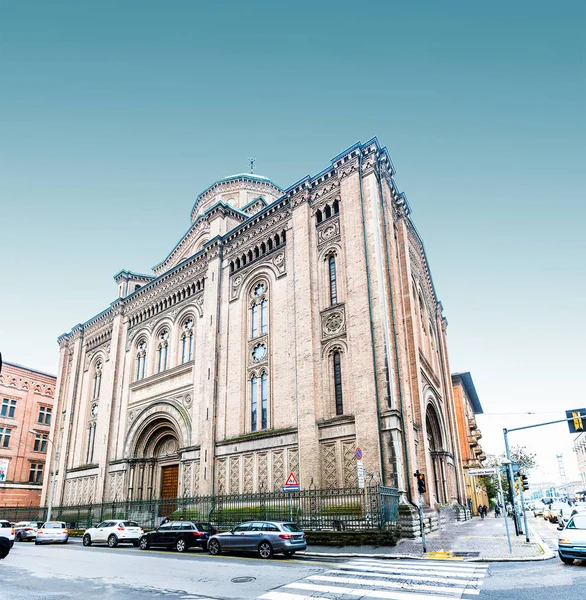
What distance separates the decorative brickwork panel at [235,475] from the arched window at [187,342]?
8.50m

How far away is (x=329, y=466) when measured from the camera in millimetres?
23094

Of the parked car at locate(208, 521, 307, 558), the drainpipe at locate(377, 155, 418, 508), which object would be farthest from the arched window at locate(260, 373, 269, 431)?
the parked car at locate(208, 521, 307, 558)

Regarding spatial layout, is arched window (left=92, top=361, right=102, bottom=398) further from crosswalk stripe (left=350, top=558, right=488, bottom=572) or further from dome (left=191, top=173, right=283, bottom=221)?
crosswalk stripe (left=350, top=558, right=488, bottom=572)

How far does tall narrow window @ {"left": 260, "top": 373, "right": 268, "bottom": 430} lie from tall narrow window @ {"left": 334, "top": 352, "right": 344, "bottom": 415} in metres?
4.78

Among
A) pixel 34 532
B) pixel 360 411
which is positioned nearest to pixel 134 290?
pixel 34 532

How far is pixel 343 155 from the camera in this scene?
90.6 feet

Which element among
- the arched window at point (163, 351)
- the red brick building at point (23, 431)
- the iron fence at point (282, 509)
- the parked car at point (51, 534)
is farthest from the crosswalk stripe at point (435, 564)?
the red brick building at point (23, 431)

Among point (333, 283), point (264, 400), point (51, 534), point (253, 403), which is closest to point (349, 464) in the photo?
point (264, 400)

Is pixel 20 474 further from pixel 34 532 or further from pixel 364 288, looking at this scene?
pixel 364 288

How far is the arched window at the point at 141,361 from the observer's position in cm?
3728

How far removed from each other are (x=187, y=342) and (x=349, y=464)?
1597 cm

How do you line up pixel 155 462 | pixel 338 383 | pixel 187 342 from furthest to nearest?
pixel 155 462, pixel 187 342, pixel 338 383

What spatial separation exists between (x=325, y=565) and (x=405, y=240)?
1989cm

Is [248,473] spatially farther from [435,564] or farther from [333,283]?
[435,564]
